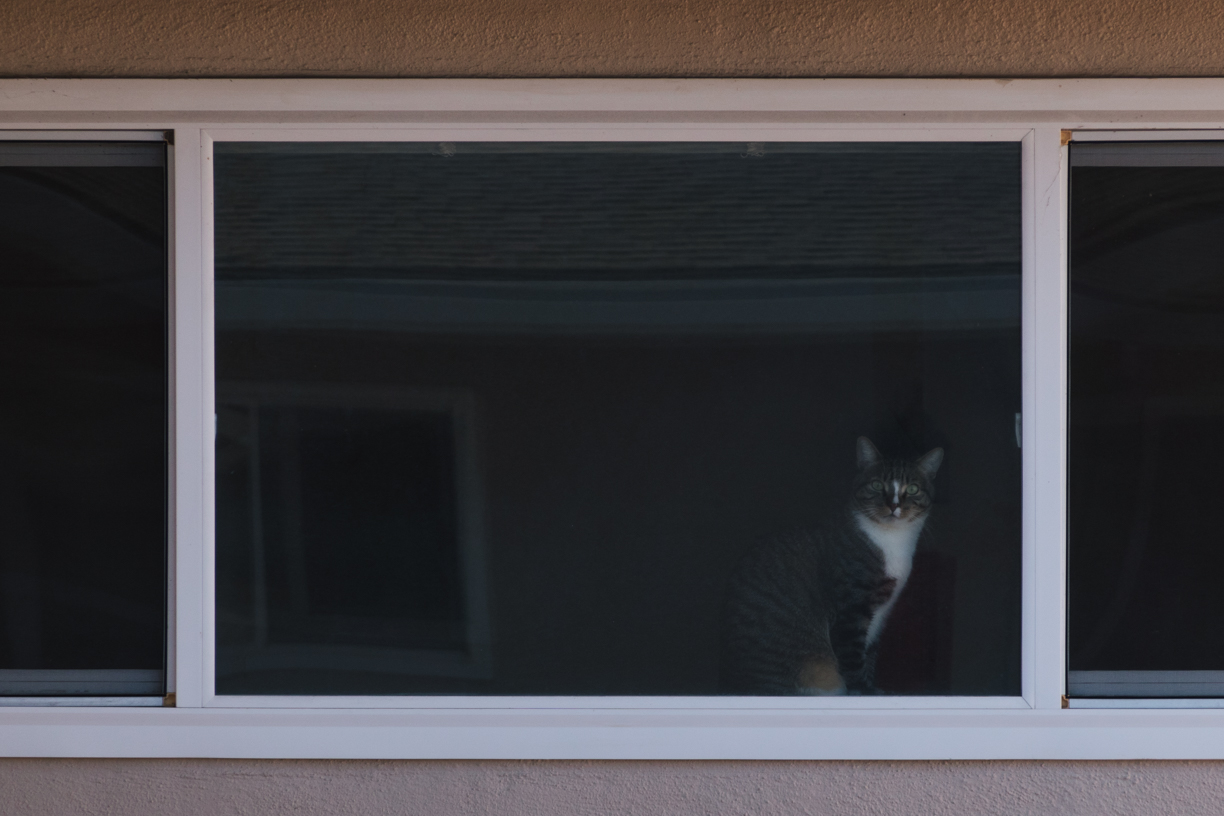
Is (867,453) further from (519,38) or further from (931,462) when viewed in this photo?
(519,38)

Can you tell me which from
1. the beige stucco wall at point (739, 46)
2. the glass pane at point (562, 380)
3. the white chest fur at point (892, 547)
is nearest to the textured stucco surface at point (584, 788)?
the beige stucco wall at point (739, 46)

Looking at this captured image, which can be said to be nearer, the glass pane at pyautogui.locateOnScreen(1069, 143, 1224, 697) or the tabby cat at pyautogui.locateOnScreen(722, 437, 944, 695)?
the glass pane at pyautogui.locateOnScreen(1069, 143, 1224, 697)

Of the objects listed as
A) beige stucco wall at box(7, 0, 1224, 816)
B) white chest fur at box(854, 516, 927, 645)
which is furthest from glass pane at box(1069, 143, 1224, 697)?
white chest fur at box(854, 516, 927, 645)

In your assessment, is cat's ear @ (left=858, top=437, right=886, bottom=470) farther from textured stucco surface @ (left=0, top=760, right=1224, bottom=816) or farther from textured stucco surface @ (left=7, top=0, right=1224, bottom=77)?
textured stucco surface @ (left=7, top=0, right=1224, bottom=77)

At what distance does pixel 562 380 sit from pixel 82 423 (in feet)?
3.24

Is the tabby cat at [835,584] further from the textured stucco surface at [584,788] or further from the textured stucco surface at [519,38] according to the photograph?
the textured stucco surface at [519,38]

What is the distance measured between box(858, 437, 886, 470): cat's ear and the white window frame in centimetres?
29

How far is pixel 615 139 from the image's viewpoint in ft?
5.29

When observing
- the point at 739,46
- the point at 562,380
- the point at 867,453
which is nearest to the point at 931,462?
the point at 867,453

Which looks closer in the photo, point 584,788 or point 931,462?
point 584,788

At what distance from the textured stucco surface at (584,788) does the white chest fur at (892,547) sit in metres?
0.30

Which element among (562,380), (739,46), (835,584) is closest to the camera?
(739,46)

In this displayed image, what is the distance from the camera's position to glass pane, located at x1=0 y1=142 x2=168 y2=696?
64.3 inches

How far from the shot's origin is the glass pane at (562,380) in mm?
1629
